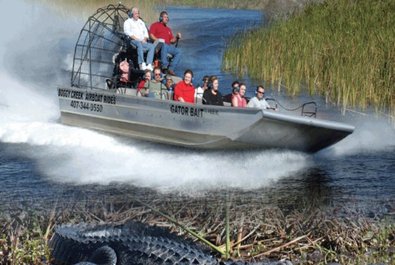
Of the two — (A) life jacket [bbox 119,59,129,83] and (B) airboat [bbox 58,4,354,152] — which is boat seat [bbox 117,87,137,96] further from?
(A) life jacket [bbox 119,59,129,83]

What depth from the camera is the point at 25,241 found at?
8.51 meters

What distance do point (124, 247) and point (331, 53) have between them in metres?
13.6

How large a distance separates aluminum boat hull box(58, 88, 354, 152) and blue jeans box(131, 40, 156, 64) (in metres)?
0.98

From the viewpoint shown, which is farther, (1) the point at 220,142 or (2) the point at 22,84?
(2) the point at 22,84

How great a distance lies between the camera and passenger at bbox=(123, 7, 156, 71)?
16641mm

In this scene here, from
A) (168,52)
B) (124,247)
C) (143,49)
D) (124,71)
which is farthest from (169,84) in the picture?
(124,247)

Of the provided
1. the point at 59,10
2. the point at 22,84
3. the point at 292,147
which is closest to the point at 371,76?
the point at 292,147

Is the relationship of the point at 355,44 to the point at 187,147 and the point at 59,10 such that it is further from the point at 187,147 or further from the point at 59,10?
the point at 59,10

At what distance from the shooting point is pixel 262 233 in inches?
339

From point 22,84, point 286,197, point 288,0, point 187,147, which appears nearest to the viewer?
point 286,197

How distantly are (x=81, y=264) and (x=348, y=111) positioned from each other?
1214 cm

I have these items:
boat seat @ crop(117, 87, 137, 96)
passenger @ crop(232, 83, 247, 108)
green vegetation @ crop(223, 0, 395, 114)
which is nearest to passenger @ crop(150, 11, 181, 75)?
boat seat @ crop(117, 87, 137, 96)

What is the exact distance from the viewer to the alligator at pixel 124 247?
750 cm

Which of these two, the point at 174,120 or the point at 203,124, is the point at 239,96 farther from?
the point at 174,120
